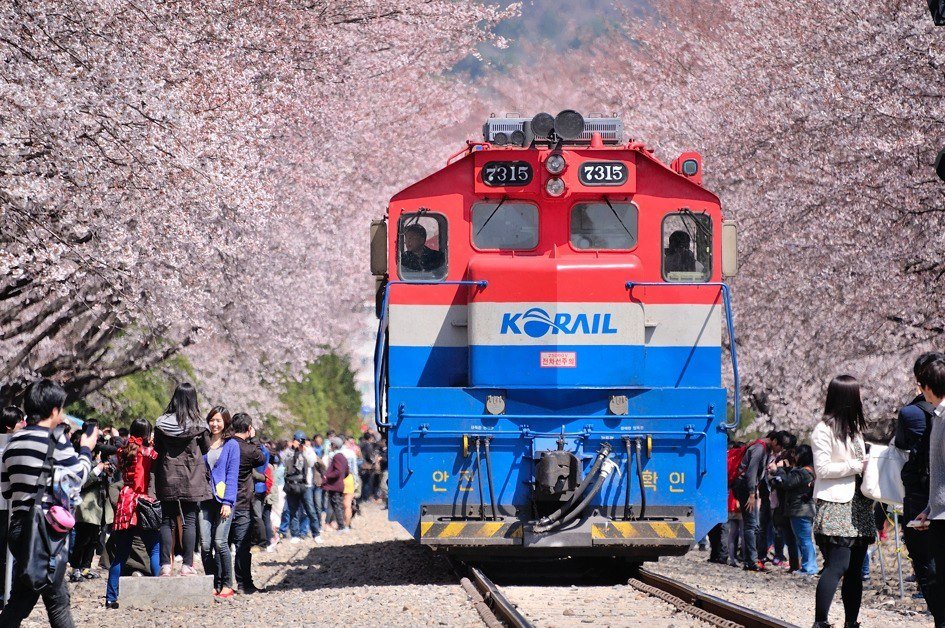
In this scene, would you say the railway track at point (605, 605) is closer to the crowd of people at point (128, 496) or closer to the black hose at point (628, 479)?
the black hose at point (628, 479)

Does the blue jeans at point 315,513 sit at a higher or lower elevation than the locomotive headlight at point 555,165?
lower

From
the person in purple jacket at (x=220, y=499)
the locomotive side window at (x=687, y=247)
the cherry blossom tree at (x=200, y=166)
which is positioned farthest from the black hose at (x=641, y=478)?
the cherry blossom tree at (x=200, y=166)

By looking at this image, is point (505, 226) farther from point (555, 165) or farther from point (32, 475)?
point (32, 475)

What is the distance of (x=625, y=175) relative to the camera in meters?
12.5

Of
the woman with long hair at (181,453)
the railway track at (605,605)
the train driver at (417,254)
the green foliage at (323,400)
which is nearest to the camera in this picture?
the railway track at (605,605)

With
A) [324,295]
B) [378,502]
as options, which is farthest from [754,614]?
[378,502]

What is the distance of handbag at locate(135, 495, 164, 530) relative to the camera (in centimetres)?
1165

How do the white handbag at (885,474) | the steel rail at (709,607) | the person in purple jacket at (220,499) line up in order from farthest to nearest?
1. the person in purple jacket at (220,499)
2. the steel rail at (709,607)
3. the white handbag at (885,474)

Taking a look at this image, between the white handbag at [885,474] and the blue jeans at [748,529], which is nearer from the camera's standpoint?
the white handbag at [885,474]

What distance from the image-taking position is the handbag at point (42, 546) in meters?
7.30

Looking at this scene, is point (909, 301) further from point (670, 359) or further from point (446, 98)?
point (446, 98)

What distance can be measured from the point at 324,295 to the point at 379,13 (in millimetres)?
5807

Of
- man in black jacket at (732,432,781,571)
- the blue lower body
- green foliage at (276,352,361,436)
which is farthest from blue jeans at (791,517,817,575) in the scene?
green foliage at (276,352,361,436)

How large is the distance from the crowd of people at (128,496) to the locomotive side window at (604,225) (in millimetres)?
3580
